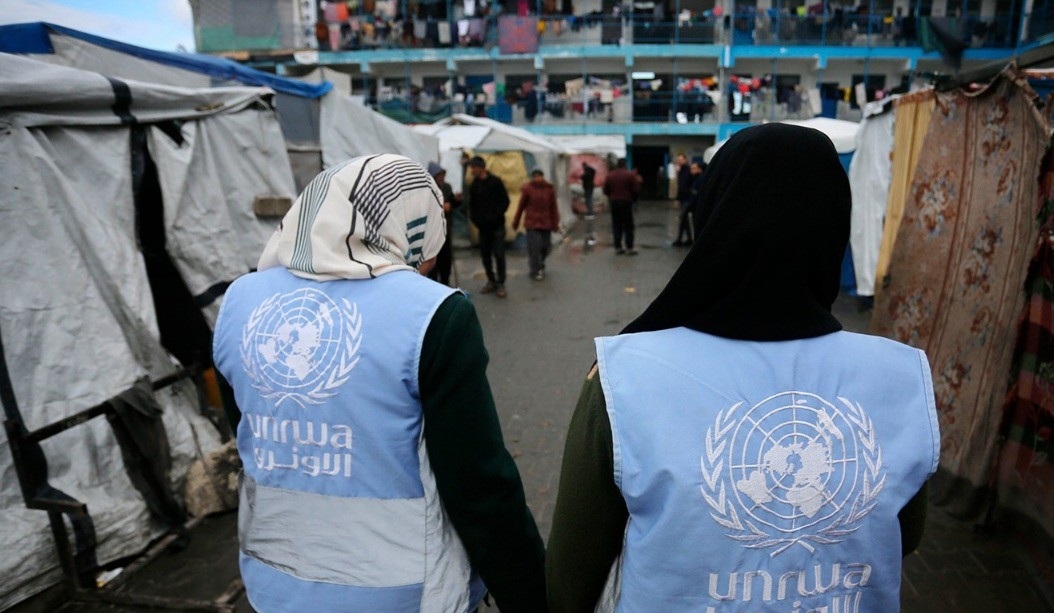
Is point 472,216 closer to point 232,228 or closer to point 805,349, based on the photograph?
point 232,228

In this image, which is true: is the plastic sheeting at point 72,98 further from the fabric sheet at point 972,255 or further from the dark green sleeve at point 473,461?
the fabric sheet at point 972,255

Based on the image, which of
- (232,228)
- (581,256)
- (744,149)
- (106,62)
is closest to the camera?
(744,149)

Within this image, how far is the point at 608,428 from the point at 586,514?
0.21 meters

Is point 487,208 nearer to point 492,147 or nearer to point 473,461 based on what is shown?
point 492,147

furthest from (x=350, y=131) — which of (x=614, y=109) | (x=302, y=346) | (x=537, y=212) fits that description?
(x=614, y=109)

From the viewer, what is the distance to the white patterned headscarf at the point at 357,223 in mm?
1466

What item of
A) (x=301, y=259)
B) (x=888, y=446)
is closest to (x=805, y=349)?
(x=888, y=446)

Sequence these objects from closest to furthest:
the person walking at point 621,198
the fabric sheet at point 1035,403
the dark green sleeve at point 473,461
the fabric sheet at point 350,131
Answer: the dark green sleeve at point 473,461 → the fabric sheet at point 1035,403 → the fabric sheet at point 350,131 → the person walking at point 621,198

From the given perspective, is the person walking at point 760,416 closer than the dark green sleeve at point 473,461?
Yes

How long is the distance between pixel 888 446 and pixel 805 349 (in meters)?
0.24

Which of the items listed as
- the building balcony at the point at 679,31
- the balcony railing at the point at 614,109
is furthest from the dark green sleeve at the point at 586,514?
the building balcony at the point at 679,31

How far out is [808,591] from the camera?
1200 mm

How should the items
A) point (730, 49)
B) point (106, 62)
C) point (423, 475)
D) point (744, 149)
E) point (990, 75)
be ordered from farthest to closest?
point (730, 49) → point (106, 62) → point (990, 75) → point (423, 475) → point (744, 149)

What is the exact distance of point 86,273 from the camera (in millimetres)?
3342
